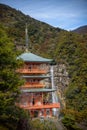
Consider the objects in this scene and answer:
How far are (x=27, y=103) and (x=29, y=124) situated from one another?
630 cm

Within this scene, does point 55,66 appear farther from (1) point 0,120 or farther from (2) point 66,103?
(1) point 0,120

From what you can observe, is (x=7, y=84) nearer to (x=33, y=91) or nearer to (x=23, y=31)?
(x=33, y=91)

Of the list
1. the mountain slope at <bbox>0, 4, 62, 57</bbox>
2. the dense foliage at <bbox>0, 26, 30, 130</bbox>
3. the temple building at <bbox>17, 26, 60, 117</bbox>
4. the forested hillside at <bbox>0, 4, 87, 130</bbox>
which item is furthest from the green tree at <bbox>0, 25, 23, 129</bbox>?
the mountain slope at <bbox>0, 4, 62, 57</bbox>

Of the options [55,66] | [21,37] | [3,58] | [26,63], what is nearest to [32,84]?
[26,63]

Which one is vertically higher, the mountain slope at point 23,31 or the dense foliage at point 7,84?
the mountain slope at point 23,31

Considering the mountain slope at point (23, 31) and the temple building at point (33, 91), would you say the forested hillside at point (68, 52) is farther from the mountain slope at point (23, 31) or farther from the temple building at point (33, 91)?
the temple building at point (33, 91)

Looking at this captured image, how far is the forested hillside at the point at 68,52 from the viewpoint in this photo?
31.3m

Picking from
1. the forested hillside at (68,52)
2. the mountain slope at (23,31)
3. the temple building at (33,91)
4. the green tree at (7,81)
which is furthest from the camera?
the mountain slope at (23,31)

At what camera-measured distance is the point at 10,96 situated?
16.0 meters

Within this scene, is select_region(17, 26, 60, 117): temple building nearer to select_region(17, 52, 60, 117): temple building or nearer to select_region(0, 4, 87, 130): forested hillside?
select_region(17, 52, 60, 117): temple building

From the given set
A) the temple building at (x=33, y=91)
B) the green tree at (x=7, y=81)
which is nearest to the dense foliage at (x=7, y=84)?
the green tree at (x=7, y=81)

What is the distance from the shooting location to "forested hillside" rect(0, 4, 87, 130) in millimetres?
31334

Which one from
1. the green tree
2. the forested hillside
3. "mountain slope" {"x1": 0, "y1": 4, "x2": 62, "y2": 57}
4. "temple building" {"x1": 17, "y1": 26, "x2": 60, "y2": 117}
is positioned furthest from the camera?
"mountain slope" {"x1": 0, "y1": 4, "x2": 62, "y2": 57}

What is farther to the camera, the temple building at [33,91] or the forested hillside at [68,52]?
the forested hillside at [68,52]
